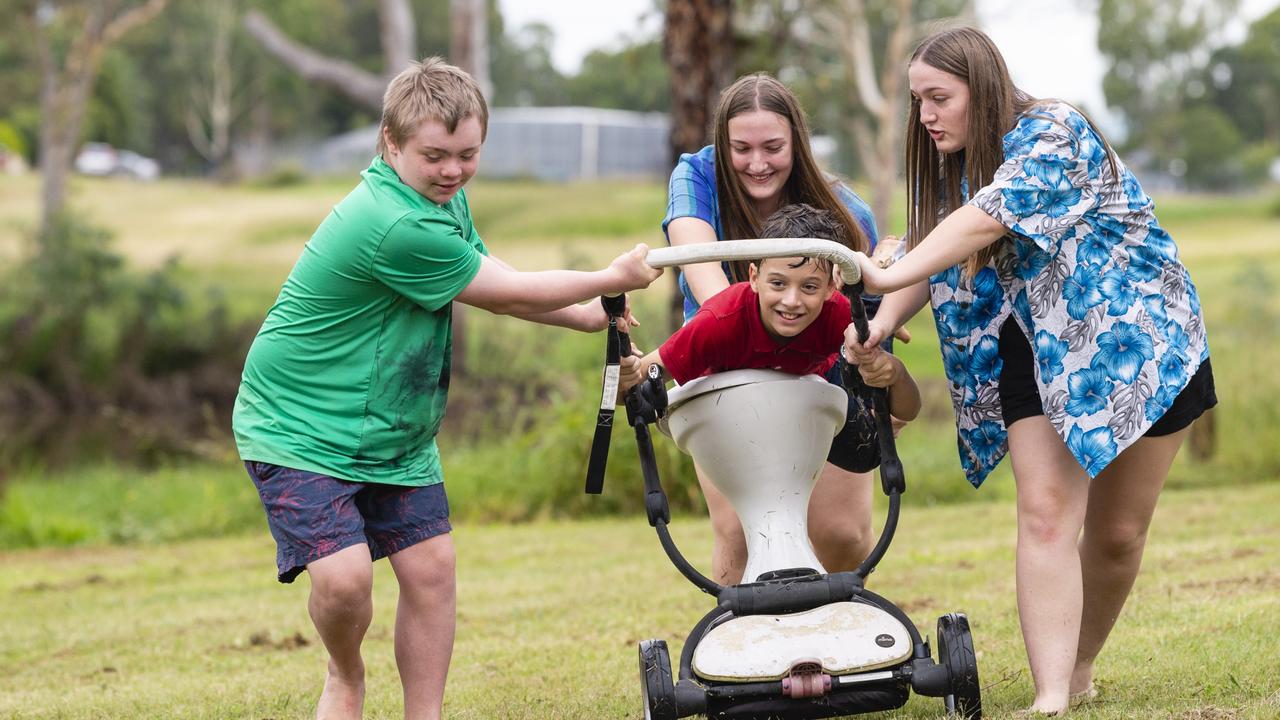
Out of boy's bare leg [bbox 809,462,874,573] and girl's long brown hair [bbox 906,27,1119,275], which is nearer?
girl's long brown hair [bbox 906,27,1119,275]

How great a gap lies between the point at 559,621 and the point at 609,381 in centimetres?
247

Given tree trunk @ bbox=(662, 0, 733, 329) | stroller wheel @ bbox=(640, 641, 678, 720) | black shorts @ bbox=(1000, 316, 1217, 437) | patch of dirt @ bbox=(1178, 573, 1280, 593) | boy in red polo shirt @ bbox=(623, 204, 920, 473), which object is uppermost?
tree trunk @ bbox=(662, 0, 733, 329)

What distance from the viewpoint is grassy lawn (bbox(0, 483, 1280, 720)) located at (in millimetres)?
4223

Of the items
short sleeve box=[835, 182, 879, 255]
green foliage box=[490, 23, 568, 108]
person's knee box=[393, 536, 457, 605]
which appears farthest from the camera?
green foliage box=[490, 23, 568, 108]

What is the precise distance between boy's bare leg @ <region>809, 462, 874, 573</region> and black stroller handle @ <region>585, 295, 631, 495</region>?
0.73m

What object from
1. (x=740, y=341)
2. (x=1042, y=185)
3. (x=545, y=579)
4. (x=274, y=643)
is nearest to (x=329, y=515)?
(x=740, y=341)

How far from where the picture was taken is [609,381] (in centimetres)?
360

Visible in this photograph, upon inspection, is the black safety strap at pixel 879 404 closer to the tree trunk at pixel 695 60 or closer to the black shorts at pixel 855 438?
the black shorts at pixel 855 438

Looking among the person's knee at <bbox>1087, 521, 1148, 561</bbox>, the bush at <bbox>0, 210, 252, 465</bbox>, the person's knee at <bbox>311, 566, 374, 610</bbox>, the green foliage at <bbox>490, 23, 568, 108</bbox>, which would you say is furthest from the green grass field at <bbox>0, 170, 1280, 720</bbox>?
the green foliage at <bbox>490, 23, 568, 108</bbox>

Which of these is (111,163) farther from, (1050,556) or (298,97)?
(1050,556)

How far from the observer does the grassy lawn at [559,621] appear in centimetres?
422

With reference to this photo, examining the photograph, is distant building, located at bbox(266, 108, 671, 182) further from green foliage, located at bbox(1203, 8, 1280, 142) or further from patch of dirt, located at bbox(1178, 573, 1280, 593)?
patch of dirt, located at bbox(1178, 573, 1280, 593)

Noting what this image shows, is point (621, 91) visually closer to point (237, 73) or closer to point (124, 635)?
point (237, 73)

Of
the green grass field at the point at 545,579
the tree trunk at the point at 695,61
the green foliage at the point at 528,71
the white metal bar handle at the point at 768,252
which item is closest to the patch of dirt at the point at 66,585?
the green grass field at the point at 545,579
